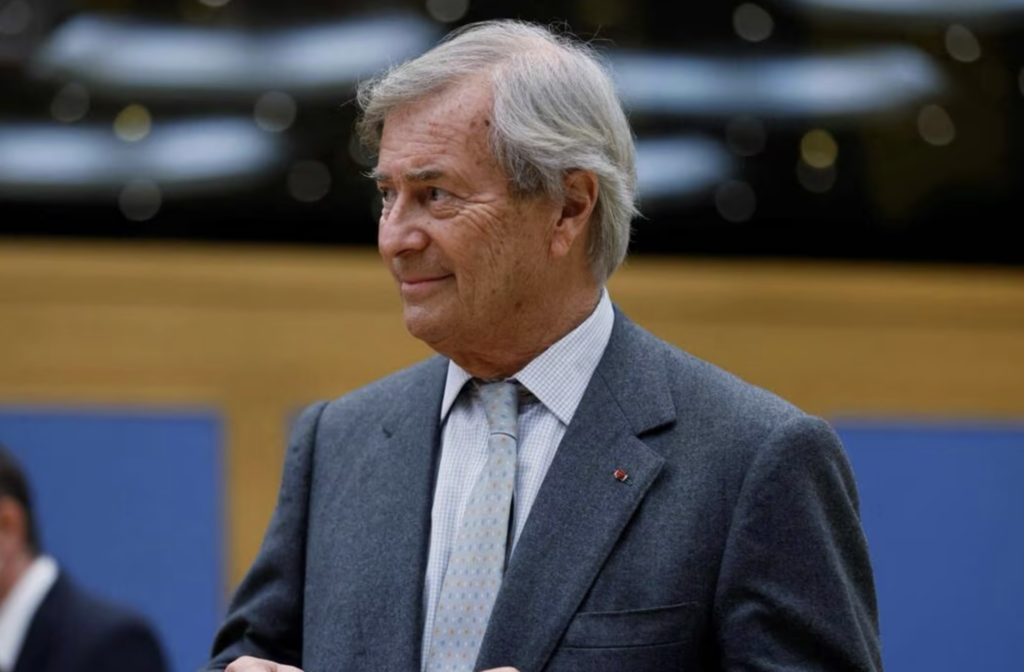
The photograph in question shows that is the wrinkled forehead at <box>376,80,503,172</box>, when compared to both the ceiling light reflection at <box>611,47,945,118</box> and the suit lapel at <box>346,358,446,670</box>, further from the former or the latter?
the ceiling light reflection at <box>611,47,945,118</box>

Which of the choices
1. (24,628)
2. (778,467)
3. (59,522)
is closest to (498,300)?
(778,467)

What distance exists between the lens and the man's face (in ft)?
7.02

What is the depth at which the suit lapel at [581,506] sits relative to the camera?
2.02m

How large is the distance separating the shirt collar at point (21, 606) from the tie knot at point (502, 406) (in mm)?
2202

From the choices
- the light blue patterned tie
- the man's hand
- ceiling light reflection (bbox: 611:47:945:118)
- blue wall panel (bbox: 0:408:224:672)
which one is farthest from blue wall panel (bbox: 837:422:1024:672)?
the man's hand

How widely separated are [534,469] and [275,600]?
0.39 m

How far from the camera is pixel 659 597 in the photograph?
2.01m

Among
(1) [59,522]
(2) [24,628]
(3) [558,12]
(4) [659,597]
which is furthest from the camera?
(3) [558,12]

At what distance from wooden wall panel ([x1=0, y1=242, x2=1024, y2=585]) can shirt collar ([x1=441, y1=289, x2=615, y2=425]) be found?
3111mm

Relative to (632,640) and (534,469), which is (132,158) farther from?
(632,640)

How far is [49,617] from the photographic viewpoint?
4.09 meters

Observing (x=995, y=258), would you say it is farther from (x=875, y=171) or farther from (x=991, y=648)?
(x=991, y=648)

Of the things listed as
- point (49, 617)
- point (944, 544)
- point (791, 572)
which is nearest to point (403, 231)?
point (791, 572)

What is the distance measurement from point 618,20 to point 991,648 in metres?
2.32
